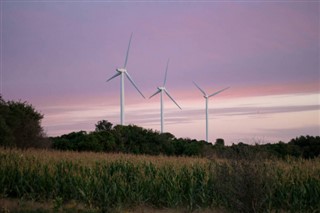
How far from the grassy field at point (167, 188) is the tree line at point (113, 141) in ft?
56.2

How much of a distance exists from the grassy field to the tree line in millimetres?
17123

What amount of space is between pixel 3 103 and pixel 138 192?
3036cm

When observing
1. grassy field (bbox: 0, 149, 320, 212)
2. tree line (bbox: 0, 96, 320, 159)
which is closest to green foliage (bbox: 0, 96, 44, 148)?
tree line (bbox: 0, 96, 320, 159)

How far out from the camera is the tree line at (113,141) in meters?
40.7

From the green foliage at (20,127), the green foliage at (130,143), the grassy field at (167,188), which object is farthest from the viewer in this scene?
the green foliage at (130,143)

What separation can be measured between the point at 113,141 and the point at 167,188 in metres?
29.9

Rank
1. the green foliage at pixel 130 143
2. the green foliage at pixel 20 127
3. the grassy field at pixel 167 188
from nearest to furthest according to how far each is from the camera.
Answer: the grassy field at pixel 167 188 < the green foliage at pixel 20 127 < the green foliage at pixel 130 143

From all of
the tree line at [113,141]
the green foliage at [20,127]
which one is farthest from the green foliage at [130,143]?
the green foliage at [20,127]

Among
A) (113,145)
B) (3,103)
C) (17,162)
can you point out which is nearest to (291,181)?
(17,162)

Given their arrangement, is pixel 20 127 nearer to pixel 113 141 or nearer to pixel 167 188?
pixel 113 141

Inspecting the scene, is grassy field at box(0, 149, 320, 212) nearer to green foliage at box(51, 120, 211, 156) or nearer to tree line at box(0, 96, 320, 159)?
tree line at box(0, 96, 320, 159)

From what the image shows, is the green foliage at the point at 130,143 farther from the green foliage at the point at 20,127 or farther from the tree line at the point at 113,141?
the green foliage at the point at 20,127

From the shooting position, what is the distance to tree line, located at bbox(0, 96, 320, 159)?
4069 cm

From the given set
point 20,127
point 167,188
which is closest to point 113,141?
point 20,127
